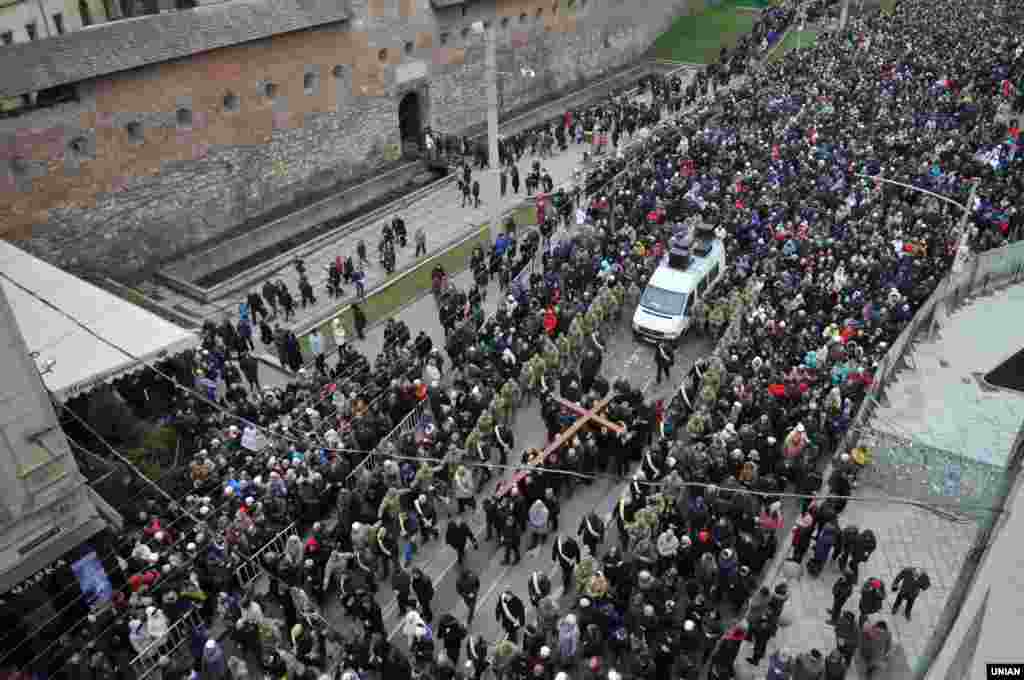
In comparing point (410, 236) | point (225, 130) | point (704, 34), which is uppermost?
point (225, 130)

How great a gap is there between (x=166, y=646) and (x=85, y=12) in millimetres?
28066

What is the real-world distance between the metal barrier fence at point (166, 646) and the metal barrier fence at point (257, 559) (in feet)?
2.81

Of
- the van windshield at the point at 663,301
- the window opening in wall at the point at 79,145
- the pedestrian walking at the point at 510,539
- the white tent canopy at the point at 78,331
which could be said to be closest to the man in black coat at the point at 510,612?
the pedestrian walking at the point at 510,539

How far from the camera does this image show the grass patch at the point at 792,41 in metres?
40.0

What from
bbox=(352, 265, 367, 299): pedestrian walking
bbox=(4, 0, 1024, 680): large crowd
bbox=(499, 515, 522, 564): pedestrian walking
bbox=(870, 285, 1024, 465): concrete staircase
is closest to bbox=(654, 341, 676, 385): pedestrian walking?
bbox=(4, 0, 1024, 680): large crowd

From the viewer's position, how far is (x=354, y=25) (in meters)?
27.1

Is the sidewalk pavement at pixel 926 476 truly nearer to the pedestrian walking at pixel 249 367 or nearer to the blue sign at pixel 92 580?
the blue sign at pixel 92 580

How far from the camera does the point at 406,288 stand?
22.0 meters

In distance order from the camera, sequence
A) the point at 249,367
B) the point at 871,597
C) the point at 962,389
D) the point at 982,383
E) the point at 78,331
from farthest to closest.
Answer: the point at 982,383
the point at 962,389
the point at 249,367
the point at 78,331
the point at 871,597

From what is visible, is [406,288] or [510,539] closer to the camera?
[510,539]

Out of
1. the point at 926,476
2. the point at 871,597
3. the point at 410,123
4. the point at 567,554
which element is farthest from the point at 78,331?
the point at 410,123

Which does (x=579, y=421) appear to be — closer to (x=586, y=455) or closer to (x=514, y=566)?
(x=586, y=455)

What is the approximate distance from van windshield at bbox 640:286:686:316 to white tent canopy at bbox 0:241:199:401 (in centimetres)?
922

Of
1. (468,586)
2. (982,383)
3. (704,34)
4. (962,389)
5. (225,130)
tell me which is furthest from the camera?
(704,34)
